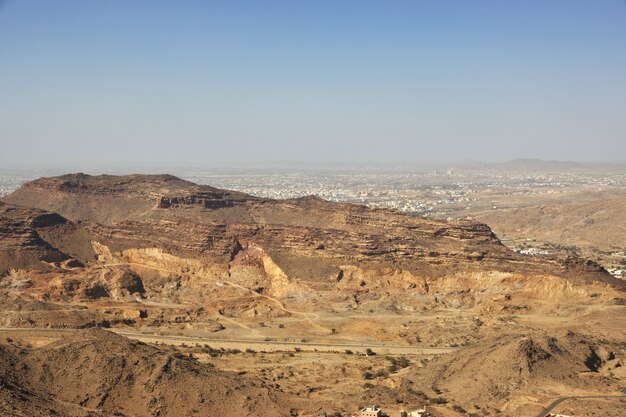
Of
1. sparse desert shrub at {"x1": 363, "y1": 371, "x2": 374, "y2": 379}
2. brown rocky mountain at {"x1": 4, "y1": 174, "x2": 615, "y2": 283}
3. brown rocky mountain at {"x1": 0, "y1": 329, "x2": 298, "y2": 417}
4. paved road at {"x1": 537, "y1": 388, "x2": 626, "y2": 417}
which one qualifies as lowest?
sparse desert shrub at {"x1": 363, "y1": 371, "x2": 374, "y2": 379}

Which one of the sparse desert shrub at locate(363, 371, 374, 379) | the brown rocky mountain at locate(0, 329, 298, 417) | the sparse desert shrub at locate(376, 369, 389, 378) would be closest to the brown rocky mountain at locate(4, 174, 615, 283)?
the sparse desert shrub at locate(376, 369, 389, 378)

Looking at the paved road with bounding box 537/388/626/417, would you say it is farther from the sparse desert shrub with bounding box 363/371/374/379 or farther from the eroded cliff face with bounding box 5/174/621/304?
the eroded cliff face with bounding box 5/174/621/304

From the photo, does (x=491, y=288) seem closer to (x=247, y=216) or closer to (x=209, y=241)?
(x=209, y=241)

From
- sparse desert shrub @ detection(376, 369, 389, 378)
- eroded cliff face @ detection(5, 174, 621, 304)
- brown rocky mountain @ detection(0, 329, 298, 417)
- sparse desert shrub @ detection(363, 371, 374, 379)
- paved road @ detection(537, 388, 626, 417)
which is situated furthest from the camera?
eroded cliff face @ detection(5, 174, 621, 304)

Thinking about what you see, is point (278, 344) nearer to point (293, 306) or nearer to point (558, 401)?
point (293, 306)

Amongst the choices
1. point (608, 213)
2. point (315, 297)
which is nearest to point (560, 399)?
point (315, 297)

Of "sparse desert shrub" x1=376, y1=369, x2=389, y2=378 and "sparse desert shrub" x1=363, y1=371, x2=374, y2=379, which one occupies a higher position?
"sparse desert shrub" x1=363, y1=371, x2=374, y2=379
